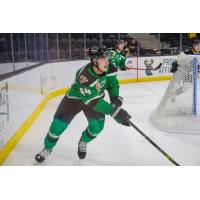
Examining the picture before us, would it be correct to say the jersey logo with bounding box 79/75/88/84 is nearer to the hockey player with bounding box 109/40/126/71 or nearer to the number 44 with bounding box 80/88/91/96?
the number 44 with bounding box 80/88/91/96

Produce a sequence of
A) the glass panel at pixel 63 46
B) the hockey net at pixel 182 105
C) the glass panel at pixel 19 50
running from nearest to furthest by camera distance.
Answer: the glass panel at pixel 63 46 < the glass panel at pixel 19 50 < the hockey net at pixel 182 105

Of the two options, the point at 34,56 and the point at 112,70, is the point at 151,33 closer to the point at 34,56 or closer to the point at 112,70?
the point at 112,70

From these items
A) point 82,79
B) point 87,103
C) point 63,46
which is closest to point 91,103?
point 87,103

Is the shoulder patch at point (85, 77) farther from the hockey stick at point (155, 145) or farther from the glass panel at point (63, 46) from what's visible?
the hockey stick at point (155, 145)

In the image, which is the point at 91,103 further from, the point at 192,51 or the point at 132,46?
the point at 192,51

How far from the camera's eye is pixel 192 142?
8.24ft

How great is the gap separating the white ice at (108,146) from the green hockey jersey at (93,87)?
10 centimetres

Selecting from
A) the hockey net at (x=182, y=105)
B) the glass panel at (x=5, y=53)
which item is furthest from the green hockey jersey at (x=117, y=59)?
the glass panel at (x=5, y=53)

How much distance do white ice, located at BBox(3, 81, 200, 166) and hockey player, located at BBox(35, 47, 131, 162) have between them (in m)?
0.04

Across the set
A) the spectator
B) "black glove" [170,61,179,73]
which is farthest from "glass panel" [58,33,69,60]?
"black glove" [170,61,179,73]

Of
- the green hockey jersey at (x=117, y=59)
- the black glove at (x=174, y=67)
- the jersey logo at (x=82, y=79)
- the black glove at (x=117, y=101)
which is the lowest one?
the black glove at (x=117, y=101)

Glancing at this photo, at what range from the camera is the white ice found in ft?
7.19

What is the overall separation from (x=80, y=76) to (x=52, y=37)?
340 mm

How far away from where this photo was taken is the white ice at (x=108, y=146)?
86.3 inches
